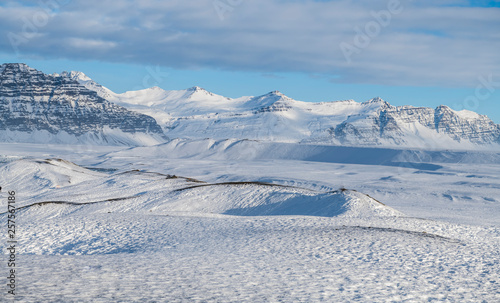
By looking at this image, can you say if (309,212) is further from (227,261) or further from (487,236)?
(227,261)

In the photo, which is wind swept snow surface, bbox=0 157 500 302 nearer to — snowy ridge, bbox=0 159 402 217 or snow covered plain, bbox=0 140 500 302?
snow covered plain, bbox=0 140 500 302

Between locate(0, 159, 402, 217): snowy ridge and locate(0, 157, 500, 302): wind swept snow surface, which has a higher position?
locate(0, 159, 402, 217): snowy ridge

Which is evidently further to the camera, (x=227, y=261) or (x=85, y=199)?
(x=85, y=199)

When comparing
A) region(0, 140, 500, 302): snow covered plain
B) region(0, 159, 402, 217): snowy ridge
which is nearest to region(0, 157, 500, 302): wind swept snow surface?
region(0, 140, 500, 302): snow covered plain

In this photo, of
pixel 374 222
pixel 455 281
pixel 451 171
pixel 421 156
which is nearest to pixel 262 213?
pixel 374 222

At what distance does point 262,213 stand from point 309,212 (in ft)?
11.0

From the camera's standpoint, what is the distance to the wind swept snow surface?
13.3m

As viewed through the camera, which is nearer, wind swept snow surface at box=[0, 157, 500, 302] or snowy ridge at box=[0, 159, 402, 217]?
A: wind swept snow surface at box=[0, 157, 500, 302]

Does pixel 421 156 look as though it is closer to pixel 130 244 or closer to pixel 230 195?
pixel 230 195

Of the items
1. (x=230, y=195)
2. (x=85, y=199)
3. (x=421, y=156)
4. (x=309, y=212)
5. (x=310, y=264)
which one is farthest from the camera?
(x=421, y=156)

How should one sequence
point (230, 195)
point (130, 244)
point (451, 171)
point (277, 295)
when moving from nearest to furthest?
point (277, 295) < point (130, 244) < point (230, 195) < point (451, 171)

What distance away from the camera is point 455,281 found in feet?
49.1

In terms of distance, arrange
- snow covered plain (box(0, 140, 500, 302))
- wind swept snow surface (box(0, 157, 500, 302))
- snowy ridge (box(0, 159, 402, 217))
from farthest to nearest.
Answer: snowy ridge (box(0, 159, 402, 217))
snow covered plain (box(0, 140, 500, 302))
wind swept snow surface (box(0, 157, 500, 302))

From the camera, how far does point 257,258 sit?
17406 mm
